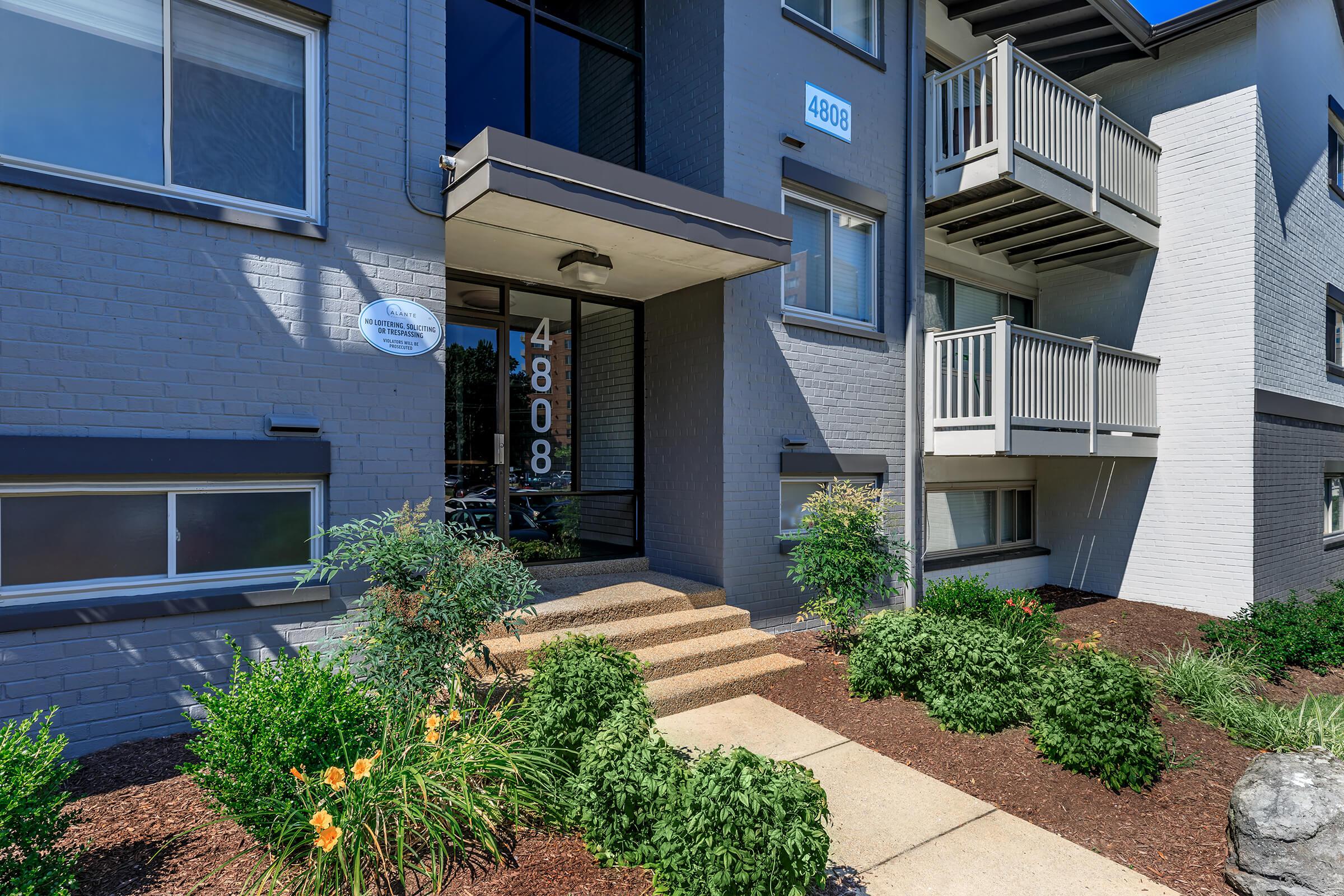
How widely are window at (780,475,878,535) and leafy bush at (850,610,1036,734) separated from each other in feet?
5.28

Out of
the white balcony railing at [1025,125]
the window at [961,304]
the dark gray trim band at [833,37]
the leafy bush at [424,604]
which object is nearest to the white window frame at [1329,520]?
the window at [961,304]

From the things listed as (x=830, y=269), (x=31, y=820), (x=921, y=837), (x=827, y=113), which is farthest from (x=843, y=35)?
(x=31, y=820)

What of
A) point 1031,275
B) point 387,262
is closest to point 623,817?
point 387,262

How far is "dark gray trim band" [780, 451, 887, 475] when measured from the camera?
6.96 m

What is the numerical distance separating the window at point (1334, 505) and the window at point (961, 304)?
20.3ft

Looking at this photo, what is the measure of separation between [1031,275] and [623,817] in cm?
1074

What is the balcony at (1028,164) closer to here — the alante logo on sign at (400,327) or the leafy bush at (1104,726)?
the leafy bush at (1104,726)

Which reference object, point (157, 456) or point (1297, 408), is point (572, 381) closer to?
point (157, 456)

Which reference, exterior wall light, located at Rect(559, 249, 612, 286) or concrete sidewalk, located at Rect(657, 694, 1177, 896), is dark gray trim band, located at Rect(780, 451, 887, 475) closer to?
exterior wall light, located at Rect(559, 249, 612, 286)

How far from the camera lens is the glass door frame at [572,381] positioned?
6.62 metres

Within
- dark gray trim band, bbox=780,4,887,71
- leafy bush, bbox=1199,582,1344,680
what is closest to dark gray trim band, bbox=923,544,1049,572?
leafy bush, bbox=1199,582,1344,680

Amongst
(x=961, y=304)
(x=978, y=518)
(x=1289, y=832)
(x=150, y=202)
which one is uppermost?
(x=961, y=304)

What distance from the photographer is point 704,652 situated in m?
5.50

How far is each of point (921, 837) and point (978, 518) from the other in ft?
23.9
